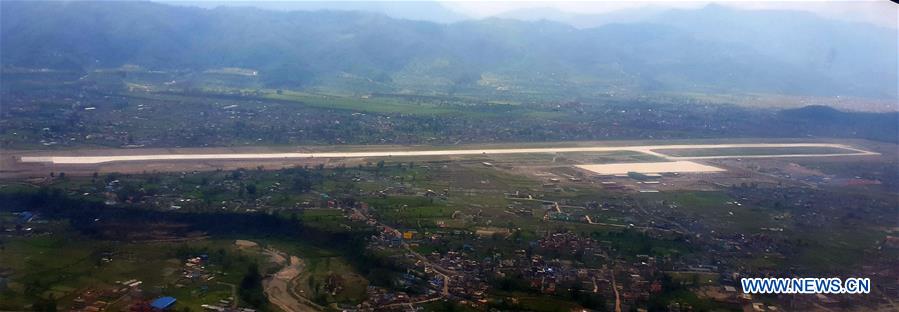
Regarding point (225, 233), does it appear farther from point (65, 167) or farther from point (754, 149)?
point (754, 149)

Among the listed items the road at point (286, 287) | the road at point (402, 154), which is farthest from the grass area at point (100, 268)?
the road at point (402, 154)

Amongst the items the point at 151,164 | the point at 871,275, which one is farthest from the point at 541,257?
the point at 151,164

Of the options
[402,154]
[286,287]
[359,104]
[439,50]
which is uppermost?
[439,50]

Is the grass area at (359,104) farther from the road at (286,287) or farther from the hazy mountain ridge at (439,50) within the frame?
the road at (286,287)

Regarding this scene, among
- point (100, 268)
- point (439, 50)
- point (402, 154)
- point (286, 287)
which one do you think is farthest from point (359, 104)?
point (286, 287)

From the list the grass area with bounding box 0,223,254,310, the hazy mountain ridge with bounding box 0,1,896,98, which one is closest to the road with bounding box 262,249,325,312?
the grass area with bounding box 0,223,254,310

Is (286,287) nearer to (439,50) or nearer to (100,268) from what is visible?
(100,268)

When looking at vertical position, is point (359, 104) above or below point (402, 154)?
above

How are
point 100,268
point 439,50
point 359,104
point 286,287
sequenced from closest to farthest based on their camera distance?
1. point 286,287
2. point 100,268
3. point 359,104
4. point 439,50
